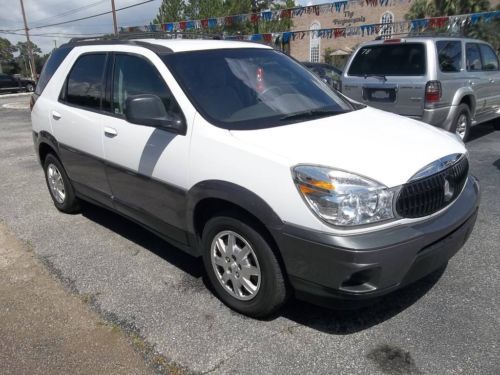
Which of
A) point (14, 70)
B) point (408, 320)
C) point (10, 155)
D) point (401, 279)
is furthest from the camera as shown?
point (14, 70)

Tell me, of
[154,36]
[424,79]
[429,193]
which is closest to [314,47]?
[424,79]

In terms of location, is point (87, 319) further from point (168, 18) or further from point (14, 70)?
point (14, 70)

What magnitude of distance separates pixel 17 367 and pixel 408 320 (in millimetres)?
2426

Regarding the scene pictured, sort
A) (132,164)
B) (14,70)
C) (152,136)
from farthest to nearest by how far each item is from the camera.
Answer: (14,70), (132,164), (152,136)

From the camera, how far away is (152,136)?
330 cm

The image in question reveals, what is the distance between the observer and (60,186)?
16.5ft

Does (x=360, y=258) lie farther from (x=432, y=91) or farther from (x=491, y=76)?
(x=491, y=76)

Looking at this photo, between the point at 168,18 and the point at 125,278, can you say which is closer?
the point at 125,278

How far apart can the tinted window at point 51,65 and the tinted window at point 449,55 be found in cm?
526

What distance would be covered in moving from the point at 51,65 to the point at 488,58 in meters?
7.58

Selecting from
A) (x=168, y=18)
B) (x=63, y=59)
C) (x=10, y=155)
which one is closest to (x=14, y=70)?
(x=168, y=18)

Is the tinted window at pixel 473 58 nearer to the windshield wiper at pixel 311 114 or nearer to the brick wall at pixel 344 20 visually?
the windshield wiper at pixel 311 114

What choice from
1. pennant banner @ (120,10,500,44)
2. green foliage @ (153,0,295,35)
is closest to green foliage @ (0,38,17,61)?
green foliage @ (153,0,295,35)

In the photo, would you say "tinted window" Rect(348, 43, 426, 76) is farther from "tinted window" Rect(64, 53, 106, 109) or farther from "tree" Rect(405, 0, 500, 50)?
"tree" Rect(405, 0, 500, 50)
